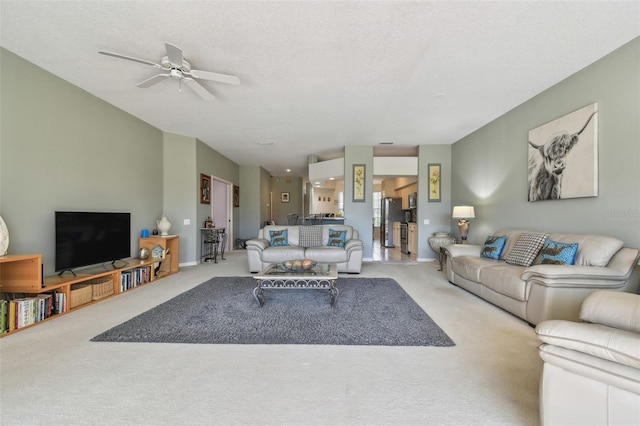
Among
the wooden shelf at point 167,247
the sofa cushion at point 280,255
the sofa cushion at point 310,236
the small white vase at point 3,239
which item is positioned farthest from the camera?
the sofa cushion at point 310,236

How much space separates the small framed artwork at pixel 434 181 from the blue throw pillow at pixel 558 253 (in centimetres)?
331

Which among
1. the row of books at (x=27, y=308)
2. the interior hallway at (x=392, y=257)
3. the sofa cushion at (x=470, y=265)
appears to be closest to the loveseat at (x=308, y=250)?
the sofa cushion at (x=470, y=265)

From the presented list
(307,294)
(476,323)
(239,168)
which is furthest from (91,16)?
(239,168)

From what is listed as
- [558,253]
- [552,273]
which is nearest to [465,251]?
[558,253]

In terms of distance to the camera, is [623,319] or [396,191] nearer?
[623,319]

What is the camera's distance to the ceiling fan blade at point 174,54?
222cm

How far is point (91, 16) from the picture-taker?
2129 millimetres

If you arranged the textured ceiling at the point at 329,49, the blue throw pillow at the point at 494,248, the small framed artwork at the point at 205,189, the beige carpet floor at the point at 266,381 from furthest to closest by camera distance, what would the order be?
the small framed artwork at the point at 205,189
the blue throw pillow at the point at 494,248
the textured ceiling at the point at 329,49
the beige carpet floor at the point at 266,381

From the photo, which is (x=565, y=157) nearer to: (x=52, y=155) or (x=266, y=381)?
(x=266, y=381)

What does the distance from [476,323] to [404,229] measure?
5.30 m

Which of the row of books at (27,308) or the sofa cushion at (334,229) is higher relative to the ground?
the sofa cushion at (334,229)

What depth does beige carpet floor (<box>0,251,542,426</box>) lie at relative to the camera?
1390 mm

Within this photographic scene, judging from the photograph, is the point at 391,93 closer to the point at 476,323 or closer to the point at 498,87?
the point at 498,87

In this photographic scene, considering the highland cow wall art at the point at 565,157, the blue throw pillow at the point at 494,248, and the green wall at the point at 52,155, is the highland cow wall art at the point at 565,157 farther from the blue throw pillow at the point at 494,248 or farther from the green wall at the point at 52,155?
the green wall at the point at 52,155
